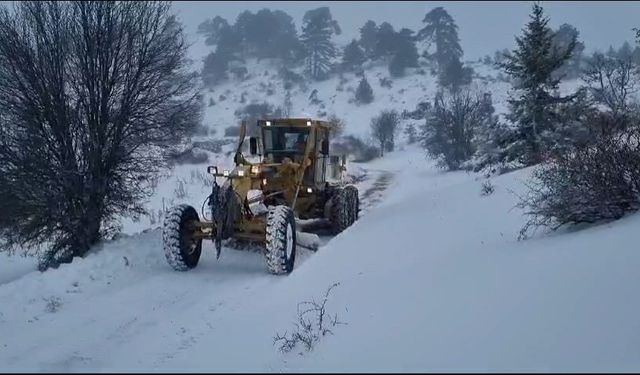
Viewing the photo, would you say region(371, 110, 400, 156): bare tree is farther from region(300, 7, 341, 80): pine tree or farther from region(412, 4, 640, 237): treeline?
region(300, 7, 341, 80): pine tree

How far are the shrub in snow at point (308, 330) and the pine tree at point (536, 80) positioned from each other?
15529 mm

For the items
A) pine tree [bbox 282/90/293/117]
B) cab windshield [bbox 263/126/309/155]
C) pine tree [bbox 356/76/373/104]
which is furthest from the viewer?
pine tree [bbox 356/76/373/104]

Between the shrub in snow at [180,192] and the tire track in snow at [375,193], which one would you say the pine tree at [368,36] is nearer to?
the tire track in snow at [375,193]

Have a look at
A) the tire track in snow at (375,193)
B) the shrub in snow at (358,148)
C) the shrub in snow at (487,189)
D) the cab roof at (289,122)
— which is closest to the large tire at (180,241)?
the cab roof at (289,122)

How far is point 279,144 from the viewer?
12.6 m

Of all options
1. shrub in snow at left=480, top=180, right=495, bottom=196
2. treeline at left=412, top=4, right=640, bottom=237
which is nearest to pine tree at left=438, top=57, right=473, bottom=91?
treeline at left=412, top=4, right=640, bottom=237

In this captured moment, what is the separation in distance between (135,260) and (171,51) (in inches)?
174

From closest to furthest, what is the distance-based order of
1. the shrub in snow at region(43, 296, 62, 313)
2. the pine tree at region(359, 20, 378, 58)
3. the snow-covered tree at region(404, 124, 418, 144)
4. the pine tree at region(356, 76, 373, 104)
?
1. the shrub in snow at region(43, 296, 62, 313)
2. the snow-covered tree at region(404, 124, 418, 144)
3. the pine tree at region(356, 76, 373, 104)
4. the pine tree at region(359, 20, 378, 58)

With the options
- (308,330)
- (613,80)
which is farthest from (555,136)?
(308,330)

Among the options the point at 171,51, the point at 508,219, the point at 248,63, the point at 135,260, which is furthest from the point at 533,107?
the point at 248,63

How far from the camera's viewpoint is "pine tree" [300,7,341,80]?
7581 cm

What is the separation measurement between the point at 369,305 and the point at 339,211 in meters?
6.56

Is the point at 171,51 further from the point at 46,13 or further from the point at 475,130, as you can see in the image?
the point at 475,130

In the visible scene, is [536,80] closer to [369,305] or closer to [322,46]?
[369,305]
